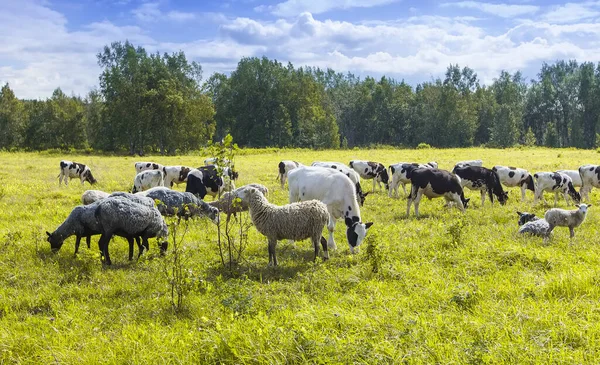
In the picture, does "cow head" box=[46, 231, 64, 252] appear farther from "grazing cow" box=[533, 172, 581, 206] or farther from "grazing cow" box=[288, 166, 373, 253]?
"grazing cow" box=[533, 172, 581, 206]

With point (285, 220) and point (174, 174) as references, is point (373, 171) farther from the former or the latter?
point (285, 220)

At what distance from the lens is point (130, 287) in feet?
26.2

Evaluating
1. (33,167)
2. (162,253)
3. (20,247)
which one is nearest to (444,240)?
(162,253)

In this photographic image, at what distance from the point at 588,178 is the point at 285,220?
15.8m

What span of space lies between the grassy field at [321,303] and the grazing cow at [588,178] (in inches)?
315

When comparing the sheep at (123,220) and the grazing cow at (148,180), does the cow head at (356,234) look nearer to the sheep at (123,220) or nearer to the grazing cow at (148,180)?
the sheep at (123,220)

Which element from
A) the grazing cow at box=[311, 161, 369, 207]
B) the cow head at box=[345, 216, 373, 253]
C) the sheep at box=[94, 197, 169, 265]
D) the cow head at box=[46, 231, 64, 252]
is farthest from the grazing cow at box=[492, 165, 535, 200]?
the cow head at box=[46, 231, 64, 252]

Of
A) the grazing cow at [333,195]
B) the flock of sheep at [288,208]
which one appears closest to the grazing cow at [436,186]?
the flock of sheep at [288,208]

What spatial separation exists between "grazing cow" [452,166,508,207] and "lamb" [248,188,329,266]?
10.2m

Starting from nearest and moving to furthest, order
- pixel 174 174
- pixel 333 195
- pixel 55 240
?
1. pixel 55 240
2. pixel 333 195
3. pixel 174 174

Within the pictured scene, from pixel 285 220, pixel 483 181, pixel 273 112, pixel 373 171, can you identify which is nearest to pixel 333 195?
pixel 285 220

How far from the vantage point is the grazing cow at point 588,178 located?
18186mm

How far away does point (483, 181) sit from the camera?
17500mm

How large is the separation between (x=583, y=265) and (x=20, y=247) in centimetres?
1223
